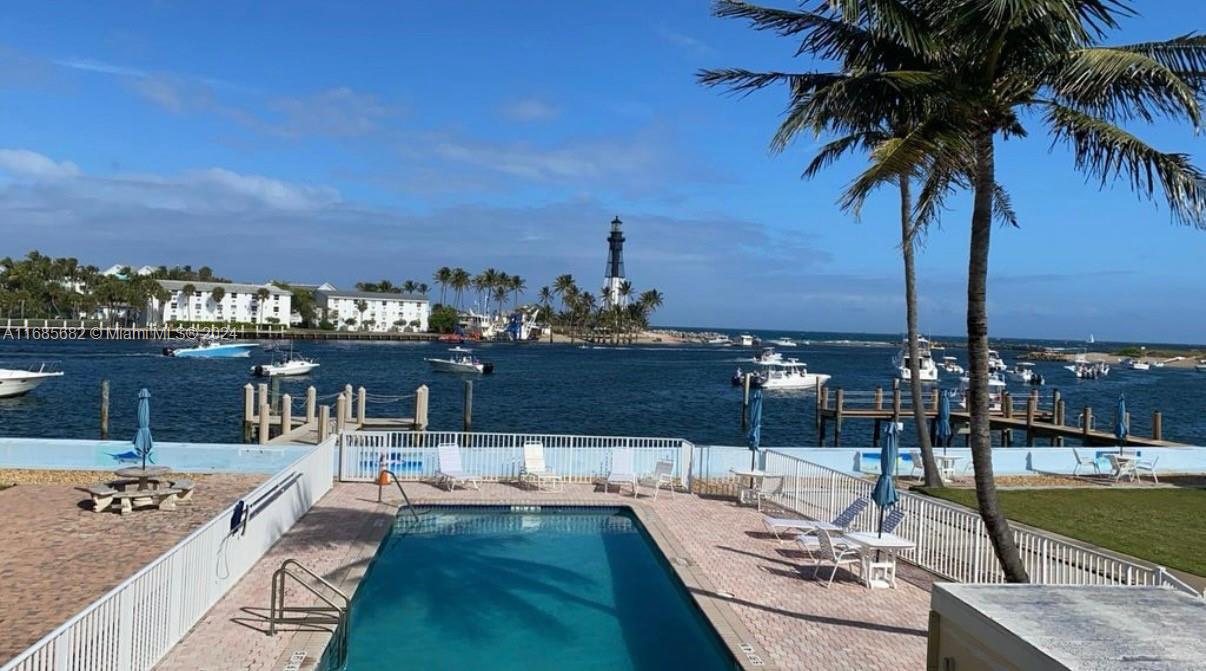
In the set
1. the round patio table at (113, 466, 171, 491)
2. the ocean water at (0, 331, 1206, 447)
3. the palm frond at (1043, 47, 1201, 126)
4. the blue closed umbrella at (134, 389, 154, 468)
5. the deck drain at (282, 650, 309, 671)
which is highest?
the palm frond at (1043, 47, 1201, 126)

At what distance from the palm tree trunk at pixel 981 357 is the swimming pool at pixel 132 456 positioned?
14757 millimetres

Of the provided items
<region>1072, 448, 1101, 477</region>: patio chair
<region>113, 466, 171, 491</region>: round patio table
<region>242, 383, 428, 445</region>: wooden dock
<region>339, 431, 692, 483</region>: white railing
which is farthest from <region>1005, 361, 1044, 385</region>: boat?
<region>113, 466, 171, 491</region>: round patio table

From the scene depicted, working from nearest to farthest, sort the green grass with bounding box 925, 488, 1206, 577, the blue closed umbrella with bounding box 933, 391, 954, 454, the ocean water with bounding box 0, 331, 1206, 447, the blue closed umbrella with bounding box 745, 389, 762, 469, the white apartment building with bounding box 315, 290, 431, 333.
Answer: the green grass with bounding box 925, 488, 1206, 577, the blue closed umbrella with bounding box 745, 389, 762, 469, the blue closed umbrella with bounding box 933, 391, 954, 454, the ocean water with bounding box 0, 331, 1206, 447, the white apartment building with bounding box 315, 290, 431, 333

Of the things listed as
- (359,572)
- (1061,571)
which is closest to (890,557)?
(1061,571)

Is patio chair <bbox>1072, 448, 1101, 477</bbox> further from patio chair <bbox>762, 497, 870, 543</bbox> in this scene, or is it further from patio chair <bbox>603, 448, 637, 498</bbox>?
patio chair <bbox>603, 448, 637, 498</bbox>

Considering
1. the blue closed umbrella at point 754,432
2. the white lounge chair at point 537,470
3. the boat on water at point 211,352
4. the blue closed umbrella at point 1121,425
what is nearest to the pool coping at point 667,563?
the white lounge chair at point 537,470

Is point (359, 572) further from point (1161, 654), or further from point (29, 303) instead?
point (29, 303)

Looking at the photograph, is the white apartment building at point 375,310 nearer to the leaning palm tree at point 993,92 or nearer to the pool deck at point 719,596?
the pool deck at point 719,596

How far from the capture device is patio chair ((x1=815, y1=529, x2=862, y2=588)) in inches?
454

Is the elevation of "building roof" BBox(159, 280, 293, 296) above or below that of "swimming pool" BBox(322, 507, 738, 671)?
above

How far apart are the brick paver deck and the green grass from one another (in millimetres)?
14442

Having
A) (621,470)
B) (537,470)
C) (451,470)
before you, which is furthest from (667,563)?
(451,470)

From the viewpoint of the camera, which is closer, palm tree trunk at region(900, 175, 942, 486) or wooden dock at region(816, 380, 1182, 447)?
palm tree trunk at region(900, 175, 942, 486)

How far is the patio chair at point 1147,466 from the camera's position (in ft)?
71.2
